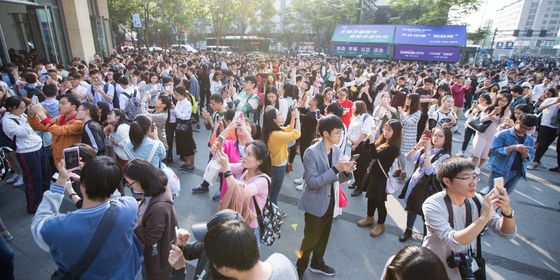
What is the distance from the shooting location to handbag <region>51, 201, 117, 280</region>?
1.74 meters

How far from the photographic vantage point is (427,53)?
845 inches

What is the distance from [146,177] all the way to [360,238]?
302 centimetres

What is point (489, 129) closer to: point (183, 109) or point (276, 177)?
point (276, 177)

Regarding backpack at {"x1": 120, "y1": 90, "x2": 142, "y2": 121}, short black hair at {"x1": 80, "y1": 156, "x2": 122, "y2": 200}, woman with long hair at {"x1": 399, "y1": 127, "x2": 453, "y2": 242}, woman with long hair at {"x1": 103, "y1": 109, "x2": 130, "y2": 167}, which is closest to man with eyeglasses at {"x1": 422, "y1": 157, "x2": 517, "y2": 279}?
woman with long hair at {"x1": 399, "y1": 127, "x2": 453, "y2": 242}

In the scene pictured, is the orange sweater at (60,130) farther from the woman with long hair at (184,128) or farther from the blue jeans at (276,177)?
the blue jeans at (276,177)

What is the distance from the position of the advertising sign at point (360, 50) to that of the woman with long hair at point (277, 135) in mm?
21878

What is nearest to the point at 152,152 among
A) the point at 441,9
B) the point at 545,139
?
the point at 545,139

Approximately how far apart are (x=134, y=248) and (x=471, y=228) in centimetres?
231

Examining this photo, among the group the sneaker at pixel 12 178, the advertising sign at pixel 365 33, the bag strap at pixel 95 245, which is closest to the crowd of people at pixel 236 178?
the bag strap at pixel 95 245

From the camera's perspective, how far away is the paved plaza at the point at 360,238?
11.3ft

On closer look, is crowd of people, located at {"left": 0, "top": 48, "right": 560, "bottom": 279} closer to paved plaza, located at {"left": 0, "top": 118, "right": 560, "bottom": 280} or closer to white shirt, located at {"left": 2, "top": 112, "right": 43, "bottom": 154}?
white shirt, located at {"left": 2, "top": 112, "right": 43, "bottom": 154}

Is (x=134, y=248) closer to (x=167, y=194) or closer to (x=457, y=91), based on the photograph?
(x=167, y=194)

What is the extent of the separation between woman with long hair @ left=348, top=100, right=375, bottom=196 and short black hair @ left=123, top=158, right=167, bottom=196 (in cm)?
297

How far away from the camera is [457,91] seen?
29.0 feet
